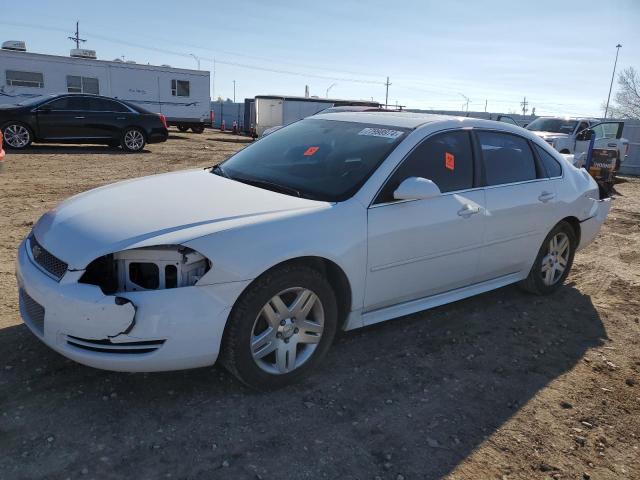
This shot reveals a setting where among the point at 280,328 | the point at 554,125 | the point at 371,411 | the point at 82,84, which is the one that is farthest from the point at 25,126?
the point at 554,125

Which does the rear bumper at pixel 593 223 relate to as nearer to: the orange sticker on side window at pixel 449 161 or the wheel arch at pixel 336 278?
the orange sticker on side window at pixel 449 161

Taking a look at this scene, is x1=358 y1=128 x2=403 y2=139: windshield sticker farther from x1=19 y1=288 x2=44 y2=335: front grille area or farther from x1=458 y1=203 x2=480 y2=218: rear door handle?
x1=19 y1=288 x2=44 y2=335: front grille area

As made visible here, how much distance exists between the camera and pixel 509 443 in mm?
2885

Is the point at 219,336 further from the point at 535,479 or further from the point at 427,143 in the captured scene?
the point at 427,143

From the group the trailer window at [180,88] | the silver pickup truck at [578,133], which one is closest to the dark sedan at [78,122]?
the trailer window at [180,88]

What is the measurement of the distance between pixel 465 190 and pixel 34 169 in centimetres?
985

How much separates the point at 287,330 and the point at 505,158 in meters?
2.51

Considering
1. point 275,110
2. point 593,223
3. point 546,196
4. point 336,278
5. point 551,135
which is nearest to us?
point 336,278

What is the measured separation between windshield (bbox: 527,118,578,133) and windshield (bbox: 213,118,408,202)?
1349cm

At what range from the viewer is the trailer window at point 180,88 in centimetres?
2402

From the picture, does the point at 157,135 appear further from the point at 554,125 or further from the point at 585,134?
the point at 585,134

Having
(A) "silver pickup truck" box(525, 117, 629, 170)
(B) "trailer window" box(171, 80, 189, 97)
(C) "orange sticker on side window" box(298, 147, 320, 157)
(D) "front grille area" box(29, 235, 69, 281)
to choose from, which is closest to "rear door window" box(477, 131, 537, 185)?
(C) "orange sticker on side window" box(298, 147, 320, 157)

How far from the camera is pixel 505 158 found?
14.8 ft

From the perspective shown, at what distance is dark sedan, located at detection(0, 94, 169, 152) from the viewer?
13.9 m
